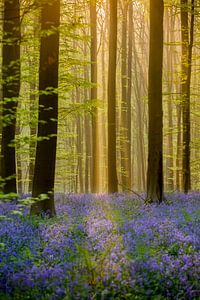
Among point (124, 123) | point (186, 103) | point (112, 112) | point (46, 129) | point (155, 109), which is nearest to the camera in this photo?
point (46, 129)

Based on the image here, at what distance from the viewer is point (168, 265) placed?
6.11 meters

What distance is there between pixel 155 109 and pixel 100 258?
311 inches

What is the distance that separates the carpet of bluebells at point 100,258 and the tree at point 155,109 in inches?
134

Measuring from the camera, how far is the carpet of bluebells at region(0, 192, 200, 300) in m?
5.31

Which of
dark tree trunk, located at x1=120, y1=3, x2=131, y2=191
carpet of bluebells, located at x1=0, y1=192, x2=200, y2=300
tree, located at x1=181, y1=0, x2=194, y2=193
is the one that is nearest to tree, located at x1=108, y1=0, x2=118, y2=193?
tree, located at x1=181, y1=0, x2=194, y2=193

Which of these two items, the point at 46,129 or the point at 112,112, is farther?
the point at 112,112

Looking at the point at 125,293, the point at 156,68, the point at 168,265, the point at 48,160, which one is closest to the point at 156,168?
the point at 156,68

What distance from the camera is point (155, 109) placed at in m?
13.2

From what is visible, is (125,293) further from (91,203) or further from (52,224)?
(91,203)

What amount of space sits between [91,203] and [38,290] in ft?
25.3

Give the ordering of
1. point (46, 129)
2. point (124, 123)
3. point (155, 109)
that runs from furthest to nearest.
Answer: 1. point (124, 123)
2. point (155, 109)
3. point (46, 129)

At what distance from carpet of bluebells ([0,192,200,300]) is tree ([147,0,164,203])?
11.2 feet

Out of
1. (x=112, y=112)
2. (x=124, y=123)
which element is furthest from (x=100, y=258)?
(x=124, y=123)

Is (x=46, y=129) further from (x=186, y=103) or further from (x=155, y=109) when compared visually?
(x=186, y=103)
